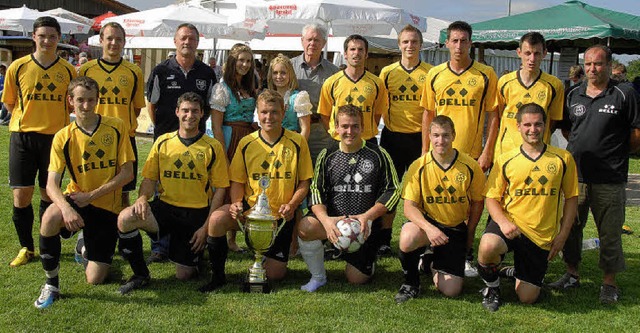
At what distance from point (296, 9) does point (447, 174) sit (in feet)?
25.9

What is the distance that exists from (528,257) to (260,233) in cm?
192

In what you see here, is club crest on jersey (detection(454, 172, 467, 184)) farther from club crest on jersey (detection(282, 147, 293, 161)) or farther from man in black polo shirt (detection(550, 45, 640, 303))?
club crest on jersey (detection(282, 147, 293, 161))

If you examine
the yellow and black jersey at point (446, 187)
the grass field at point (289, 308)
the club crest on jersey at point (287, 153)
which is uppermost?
the club crest on jersey at point (287, 153)

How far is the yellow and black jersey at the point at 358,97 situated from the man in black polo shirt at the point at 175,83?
1.06 m

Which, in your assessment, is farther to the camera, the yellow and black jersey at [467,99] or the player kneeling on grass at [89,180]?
the yellow and black jersey at [467,99]

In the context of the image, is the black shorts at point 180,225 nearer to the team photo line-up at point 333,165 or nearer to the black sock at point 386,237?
the team photo line-up at point 333,165

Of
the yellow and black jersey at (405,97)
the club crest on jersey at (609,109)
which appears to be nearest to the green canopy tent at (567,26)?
the yellow and black jersey at (405,97)

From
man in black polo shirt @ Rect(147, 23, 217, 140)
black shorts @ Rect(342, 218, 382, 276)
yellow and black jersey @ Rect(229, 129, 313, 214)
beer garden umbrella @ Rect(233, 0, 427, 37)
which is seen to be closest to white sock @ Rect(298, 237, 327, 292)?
black shorts @ Rect(342, 218, 382, 276)

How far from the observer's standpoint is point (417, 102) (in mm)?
5332

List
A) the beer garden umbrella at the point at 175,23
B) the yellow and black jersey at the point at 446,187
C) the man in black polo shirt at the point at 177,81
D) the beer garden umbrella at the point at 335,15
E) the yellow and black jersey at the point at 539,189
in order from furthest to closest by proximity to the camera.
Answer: the beer garden umbrella at the point at 175,23
the beer garden umbrella at the point at 335,15
the man in black polo shirt at the point at 177,81
the yellow and black jersey at the point at 446,187
the yellow and black jersey at the point at 539,189

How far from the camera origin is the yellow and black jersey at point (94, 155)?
14.2ft

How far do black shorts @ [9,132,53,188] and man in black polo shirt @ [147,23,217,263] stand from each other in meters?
0.95

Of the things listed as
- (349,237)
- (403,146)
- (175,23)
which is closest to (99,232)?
(349,237)

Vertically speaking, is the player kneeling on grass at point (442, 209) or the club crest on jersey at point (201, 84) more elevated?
the club crest on jersey at point (201, 84)
